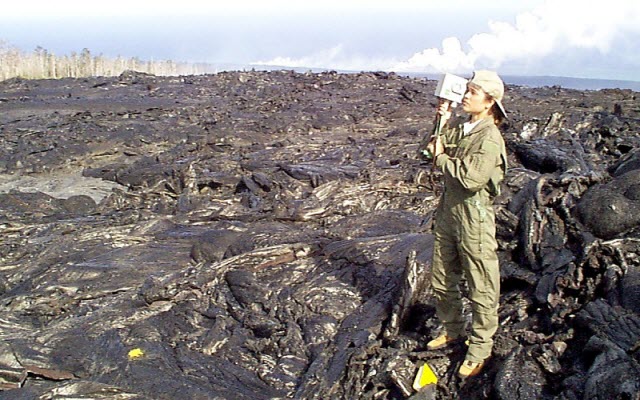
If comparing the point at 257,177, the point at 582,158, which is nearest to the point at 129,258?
the point at 257,177

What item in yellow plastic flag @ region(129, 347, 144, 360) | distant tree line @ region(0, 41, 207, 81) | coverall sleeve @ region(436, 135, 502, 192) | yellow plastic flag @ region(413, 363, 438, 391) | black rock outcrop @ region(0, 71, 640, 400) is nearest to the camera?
coverall sleeve @ region(436, 135, 502, 192)

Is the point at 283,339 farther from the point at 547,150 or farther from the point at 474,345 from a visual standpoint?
the point at 547,150

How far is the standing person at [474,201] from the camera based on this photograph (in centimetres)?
318

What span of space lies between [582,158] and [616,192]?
2.73m

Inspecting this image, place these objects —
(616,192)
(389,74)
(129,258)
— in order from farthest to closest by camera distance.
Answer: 1. (389,74)
2. (129,258)
3. (616,192)

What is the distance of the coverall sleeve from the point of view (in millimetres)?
3152

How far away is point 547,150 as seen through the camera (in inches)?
309

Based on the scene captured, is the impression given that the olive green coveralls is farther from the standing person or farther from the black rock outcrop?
the black rock outcrop

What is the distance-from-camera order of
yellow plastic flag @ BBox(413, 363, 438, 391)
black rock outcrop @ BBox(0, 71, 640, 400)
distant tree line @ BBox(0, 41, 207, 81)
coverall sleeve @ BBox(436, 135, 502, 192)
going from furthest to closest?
1. distant tree line @ BBox(0, 41, 207, 81)
2. black rock outcrop @ BBox(0, 71, 640, 400)
3. yellow plastic flag @ BBox(413, 363, 438, 391)
4. coverall sleeve @ BBox(436, 135, 502, 192)

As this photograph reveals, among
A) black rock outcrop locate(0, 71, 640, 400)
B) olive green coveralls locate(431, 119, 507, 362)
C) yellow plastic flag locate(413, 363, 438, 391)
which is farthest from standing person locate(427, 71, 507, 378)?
black rock outcrop locate(0, 71, 640, 400)

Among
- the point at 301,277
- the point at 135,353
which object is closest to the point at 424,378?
the point at 301,277

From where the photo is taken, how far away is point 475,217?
3.30 m

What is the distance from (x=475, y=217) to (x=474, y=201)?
0.09 metres

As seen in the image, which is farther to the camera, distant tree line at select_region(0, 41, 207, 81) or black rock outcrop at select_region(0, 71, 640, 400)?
distant tree line at select_region(0, 41, 207, 81)
